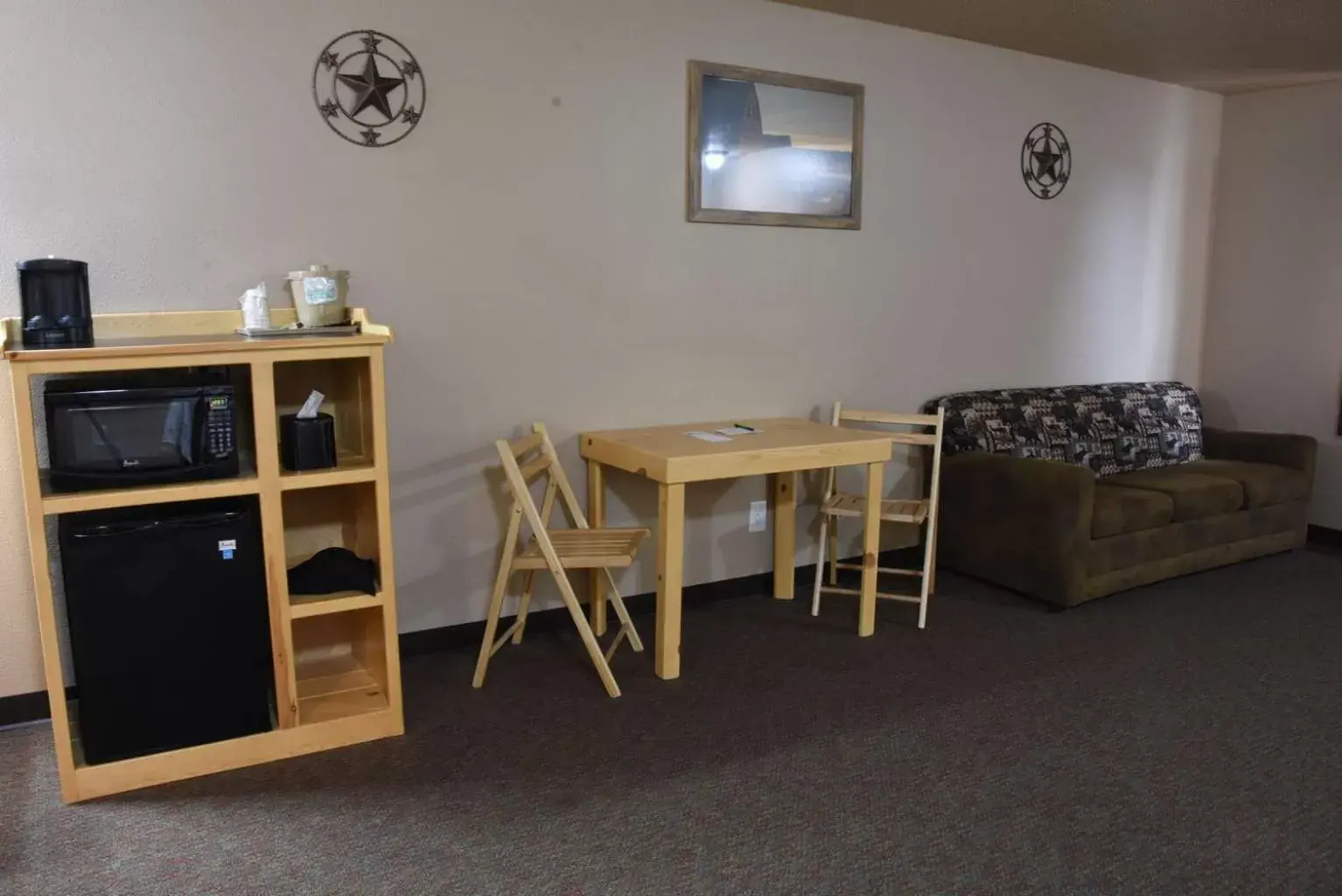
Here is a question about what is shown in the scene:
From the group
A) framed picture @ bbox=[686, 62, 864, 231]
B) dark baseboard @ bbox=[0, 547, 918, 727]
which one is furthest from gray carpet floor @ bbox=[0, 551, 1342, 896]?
framed picture @ bbox=[686, 62, 864, 231]

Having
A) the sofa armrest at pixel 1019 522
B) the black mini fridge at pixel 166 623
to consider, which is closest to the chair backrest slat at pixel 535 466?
the black mini fridge at pixel 166 623

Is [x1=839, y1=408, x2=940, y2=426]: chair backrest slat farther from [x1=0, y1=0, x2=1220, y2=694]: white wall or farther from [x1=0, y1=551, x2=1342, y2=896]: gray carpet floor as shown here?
[x1=0, y1=551, x2=1342, y2=896]: gray carpet floor

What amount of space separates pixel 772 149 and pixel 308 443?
2.17 meters

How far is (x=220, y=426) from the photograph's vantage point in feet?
7.89

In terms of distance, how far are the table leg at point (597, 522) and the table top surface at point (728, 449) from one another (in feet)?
0.30

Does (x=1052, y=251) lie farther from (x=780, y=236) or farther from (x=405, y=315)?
(x=405, y=315)

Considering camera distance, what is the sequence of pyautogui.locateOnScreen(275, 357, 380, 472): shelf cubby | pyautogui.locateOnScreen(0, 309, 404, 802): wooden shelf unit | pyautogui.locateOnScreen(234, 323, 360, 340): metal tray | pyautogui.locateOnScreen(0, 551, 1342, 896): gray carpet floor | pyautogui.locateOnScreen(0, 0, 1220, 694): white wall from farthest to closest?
1. pyautogui.locateOnScreen(275, 357, 380, 472): shelf cubby
2. pyautogui.locateOnScreen(0, 0, 1220, 694): white wall
3. pyautogui.locateOnScreen(234, 323, 360, 340): metal tray
4. pyautogui.locateOnScreen(0, 309, 404, 802): wooden shelf unit
5. pyautogui.locateOnScreen(0, 551, 1342, 896): gray carpet floor

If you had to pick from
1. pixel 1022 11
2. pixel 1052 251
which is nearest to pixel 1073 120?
pixel 1052 251

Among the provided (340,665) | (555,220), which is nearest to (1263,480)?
(555,220)

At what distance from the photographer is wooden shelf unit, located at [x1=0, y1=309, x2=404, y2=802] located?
226 cm

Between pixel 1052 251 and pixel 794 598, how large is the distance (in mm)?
2251

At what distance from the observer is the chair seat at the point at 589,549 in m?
2.92

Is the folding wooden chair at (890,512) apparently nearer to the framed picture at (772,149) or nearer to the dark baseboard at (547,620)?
the dark baseboard at (547,620)

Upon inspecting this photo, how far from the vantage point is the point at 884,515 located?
362 cm
